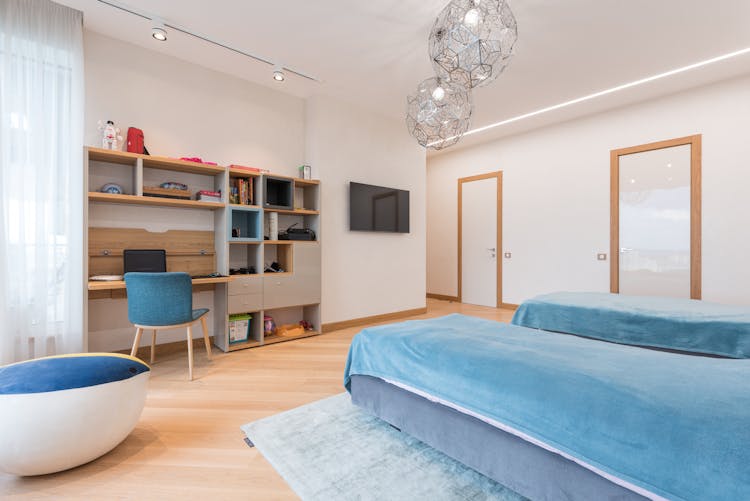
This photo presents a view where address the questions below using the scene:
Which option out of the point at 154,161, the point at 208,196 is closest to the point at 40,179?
the point at 154,161

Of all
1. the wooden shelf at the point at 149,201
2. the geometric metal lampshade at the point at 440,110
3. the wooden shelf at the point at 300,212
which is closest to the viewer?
the wooden shelf at the point at 149,201

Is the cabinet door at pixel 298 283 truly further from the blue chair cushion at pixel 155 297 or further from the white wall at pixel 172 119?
the blue chair cushion at pixel 155 297

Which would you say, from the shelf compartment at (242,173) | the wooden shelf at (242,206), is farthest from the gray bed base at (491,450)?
the shelf compartment at (242,173)

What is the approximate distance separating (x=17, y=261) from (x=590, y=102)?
239 inches

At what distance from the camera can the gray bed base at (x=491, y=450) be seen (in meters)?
1.14

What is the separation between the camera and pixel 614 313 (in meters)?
2.74

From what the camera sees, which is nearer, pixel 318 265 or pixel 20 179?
pixel 20 179

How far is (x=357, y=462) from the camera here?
1.65 meters

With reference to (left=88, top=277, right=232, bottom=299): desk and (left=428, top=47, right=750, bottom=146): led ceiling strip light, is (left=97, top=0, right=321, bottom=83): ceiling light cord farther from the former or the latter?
(left=428, top=47, right=750, bottom=146): led ceiling strip light

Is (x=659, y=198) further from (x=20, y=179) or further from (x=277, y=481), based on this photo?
(x=20, y=179)

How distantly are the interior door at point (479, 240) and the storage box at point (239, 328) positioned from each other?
A: 4.13 meters

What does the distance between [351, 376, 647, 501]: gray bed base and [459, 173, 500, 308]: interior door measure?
4.55m

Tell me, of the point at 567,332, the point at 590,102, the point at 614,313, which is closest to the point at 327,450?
the point at 567,332

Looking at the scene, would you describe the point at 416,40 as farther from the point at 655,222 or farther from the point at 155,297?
the point at 655,222
